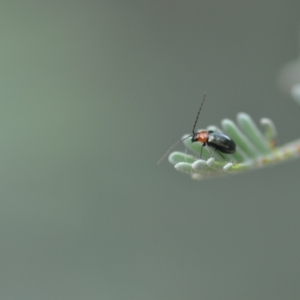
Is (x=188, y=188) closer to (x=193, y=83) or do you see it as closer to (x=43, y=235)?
(x=193, y=83)

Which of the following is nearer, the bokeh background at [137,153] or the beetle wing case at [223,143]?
the beetle wing case at [223,143]

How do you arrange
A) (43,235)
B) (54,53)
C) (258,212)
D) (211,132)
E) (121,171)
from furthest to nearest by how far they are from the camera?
1. (54,53)
2. (121,171)
3. (43,235)
4. (258,212)
5. (211,132)

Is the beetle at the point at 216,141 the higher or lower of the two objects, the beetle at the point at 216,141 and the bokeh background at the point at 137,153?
the lower

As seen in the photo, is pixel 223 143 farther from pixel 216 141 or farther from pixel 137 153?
pixel 137 153

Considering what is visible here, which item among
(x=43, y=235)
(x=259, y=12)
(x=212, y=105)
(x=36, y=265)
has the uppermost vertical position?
(x=259, y=12)

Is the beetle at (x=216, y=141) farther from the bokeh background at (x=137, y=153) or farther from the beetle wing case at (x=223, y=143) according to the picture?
the bokeh background at (x=137, y=153)

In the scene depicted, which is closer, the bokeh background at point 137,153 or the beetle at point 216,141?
the beetle at point 216,141

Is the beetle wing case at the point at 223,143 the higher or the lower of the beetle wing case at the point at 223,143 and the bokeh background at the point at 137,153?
the lower

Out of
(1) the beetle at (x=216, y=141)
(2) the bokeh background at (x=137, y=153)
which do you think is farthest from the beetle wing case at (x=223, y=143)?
(2) the bokeh background at (x=137, y=153)

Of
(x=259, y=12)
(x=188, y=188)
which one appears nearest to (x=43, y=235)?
(x=188, y=188)
